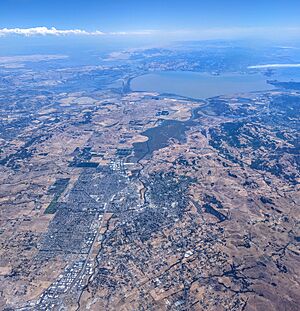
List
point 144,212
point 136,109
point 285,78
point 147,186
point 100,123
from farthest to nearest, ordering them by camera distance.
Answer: point 285,78 < point 136,109 < point 100,123 < point 147,186 < point 144,212

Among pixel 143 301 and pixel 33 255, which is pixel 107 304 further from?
pixel 33 255

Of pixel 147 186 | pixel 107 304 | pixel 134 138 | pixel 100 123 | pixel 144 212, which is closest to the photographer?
pixel 107 304

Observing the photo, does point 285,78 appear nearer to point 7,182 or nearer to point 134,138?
point 134,138

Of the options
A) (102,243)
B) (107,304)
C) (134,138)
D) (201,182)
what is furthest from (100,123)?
(107,304)

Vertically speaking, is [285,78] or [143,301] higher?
[143,301]

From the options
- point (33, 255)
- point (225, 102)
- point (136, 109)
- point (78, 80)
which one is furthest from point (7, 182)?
point (78, 80)

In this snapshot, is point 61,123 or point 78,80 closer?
point 61,123
